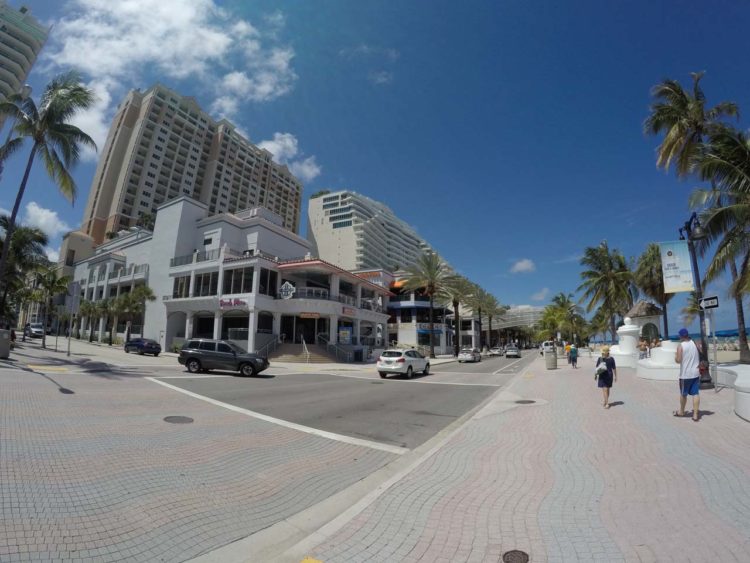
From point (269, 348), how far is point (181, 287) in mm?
15364

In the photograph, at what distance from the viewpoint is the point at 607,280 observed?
44.1 meters

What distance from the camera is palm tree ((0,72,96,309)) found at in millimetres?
18688

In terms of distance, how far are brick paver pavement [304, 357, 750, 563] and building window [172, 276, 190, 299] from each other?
135 feet

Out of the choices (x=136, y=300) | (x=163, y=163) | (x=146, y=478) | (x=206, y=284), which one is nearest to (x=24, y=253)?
(x=136, y=300)

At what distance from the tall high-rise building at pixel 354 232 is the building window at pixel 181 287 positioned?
248 ft

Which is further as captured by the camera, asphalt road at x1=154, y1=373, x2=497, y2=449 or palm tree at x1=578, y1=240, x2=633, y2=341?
palm tree at x1=578, y1=240, x2=633, y2=341

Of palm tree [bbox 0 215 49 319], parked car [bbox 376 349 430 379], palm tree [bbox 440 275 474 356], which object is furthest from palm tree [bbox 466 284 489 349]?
palm tree [bbox 0 215 49 319]

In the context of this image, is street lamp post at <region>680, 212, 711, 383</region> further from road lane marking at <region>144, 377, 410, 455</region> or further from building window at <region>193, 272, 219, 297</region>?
building window at <region>193, 272, 219, 297</region>

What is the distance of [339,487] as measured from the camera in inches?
197

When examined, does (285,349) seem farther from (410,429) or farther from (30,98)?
(410,429)

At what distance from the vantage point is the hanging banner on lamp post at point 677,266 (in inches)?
528

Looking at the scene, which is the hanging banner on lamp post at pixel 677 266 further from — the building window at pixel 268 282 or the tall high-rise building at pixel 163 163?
the tall high-rise building at pixel 163 163

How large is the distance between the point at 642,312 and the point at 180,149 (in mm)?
108738

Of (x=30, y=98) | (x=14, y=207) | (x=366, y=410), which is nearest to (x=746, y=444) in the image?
(x=366, y=410)
